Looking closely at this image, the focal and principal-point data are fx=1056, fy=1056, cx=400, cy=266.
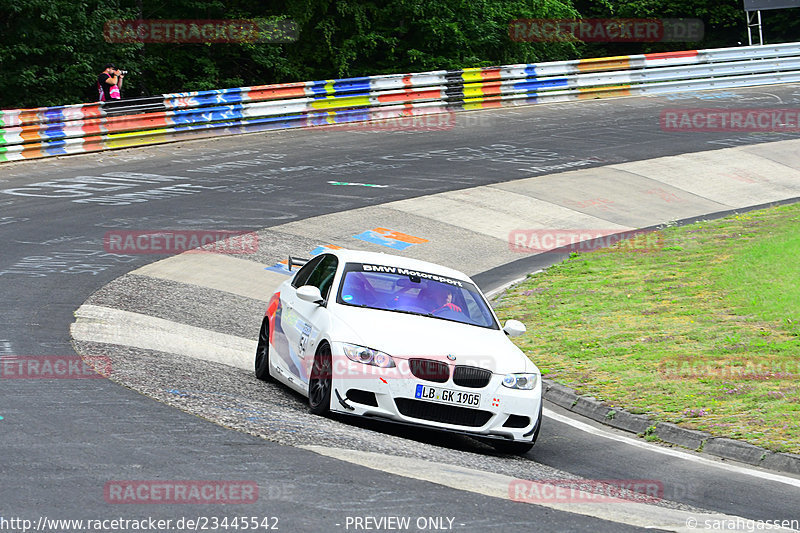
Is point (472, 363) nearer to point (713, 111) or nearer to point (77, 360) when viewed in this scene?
point (77, 360)

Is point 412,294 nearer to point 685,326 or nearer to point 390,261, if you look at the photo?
point 390,261

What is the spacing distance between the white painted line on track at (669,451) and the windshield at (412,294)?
51.8 inches

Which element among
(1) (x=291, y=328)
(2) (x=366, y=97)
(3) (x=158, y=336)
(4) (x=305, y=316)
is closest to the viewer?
(4) (x=305, y=316)

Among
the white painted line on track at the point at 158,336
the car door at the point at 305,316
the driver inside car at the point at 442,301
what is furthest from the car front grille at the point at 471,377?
the white painted line on track at the point at 158,336

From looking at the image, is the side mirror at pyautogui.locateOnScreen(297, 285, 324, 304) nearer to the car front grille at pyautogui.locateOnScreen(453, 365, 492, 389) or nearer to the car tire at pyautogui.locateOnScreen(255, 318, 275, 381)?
the car tire at pyautogui.locateOnScreen(255, 318, 275, 381)

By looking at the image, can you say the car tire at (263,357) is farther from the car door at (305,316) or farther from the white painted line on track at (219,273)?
the white painted line on track at (219,273)

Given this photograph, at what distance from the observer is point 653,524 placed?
261 inches

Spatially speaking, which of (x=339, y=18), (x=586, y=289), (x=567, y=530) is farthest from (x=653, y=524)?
(x=339, y=18)

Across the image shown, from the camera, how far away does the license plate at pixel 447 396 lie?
8.73 metres

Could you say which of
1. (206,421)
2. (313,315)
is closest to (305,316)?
(313,315)

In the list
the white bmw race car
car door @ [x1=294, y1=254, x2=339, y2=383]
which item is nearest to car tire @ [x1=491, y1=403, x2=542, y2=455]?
the white bmw race car

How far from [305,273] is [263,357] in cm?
99

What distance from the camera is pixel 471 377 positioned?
8891 millimetres

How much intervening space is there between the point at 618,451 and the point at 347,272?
3.06 meters
